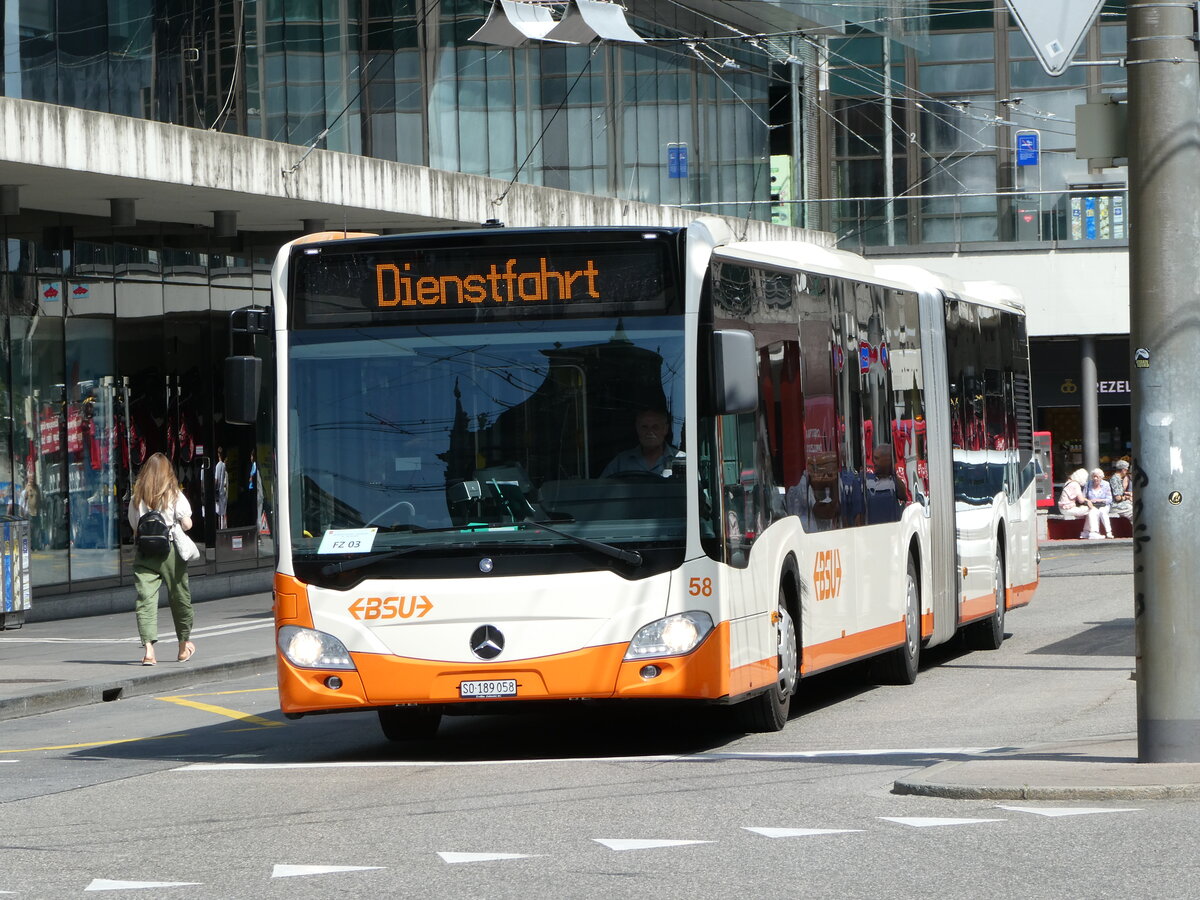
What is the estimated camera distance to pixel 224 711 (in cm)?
1522

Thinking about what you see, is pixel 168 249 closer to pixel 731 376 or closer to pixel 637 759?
pixel 637 759

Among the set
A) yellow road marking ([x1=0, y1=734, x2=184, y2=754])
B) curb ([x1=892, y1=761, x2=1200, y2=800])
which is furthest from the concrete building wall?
curb ([x1=892, y1=761, x2=1200, y2=800])

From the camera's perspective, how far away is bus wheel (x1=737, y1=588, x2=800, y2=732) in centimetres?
1191

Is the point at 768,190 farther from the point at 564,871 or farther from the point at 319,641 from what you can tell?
the point at 564,871

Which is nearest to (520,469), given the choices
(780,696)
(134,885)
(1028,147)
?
(780,696)

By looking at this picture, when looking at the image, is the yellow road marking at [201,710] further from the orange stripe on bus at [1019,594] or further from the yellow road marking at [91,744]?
the orange stripe on bus at [1019,594]

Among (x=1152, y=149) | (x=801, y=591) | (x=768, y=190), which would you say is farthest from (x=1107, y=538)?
(x=1152, y=149)

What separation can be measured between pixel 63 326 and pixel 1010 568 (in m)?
12.8

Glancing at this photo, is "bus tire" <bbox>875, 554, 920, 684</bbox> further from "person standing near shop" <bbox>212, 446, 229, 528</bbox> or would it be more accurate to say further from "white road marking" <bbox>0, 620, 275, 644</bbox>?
"person standing near shop" <bbox>212, 446, 229, 528</bbox>

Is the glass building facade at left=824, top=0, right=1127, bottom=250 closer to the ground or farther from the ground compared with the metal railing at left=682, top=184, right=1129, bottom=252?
farther from the ground

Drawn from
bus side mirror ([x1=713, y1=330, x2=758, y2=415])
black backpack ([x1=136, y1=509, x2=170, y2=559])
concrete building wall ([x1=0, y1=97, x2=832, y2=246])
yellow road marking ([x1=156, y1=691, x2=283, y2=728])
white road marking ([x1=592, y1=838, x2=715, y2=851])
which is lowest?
yellow road marking ([x1=156, y1=691, x2=283, y2=728])

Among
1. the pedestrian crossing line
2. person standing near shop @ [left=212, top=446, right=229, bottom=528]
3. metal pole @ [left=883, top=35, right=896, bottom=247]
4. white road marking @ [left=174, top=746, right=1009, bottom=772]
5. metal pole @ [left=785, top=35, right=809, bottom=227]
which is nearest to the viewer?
white road marking @ [left=174, top=746, right=1009, bottom=772]

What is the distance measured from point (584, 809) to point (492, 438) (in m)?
2.36

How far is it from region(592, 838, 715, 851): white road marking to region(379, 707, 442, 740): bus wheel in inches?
161
